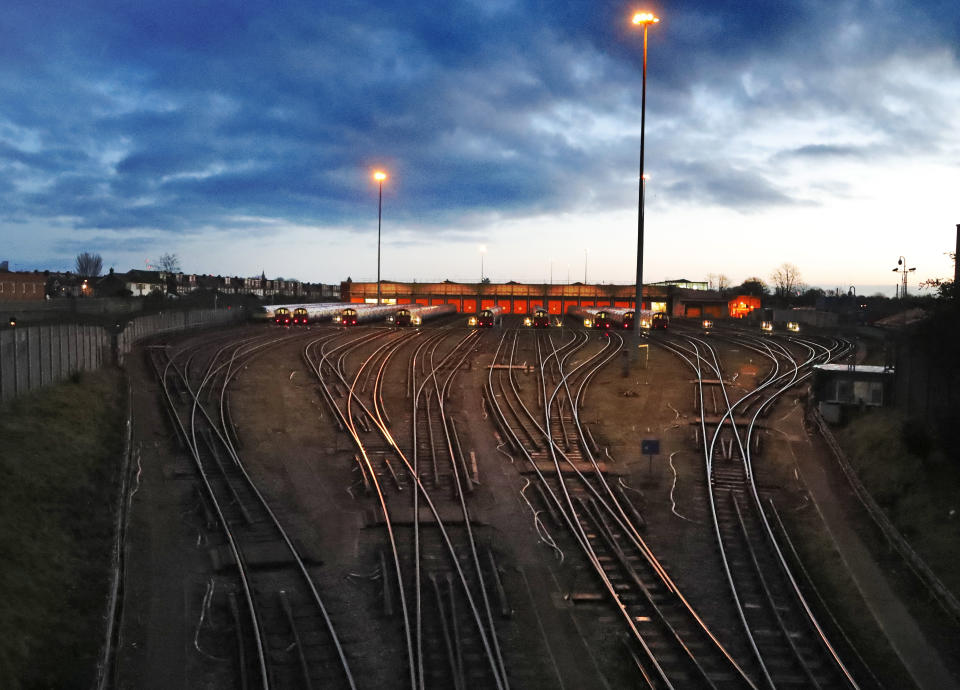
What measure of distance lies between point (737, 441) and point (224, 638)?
15.0 metres

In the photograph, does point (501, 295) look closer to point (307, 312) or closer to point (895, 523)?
point (307, 312)

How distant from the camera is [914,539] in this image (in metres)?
15.1

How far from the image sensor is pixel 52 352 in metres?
23.8

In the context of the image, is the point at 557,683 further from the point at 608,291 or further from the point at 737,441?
the point at 608,291

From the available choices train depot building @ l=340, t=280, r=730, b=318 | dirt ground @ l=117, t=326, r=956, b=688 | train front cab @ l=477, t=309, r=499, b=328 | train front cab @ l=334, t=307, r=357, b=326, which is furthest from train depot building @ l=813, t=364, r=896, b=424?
train depot building @ l=340, t=280, r=730, b=318

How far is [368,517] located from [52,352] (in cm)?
1366

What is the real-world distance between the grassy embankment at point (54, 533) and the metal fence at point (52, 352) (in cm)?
72

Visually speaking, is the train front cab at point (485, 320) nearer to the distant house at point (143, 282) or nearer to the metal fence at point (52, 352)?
the metal fence at point (52, 352)

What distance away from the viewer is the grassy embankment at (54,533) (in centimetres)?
1030

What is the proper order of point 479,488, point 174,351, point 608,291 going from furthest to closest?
point 608,291 → point 174,351 → point 479,488

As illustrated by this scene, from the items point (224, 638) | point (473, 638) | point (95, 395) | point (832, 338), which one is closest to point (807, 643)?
point (473, 638)

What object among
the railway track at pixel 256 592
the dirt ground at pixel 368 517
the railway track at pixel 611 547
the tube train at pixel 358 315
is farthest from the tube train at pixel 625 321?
the railway track at pixel 256 592

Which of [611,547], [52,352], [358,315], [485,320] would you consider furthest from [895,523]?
[358,315]

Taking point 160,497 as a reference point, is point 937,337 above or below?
above
